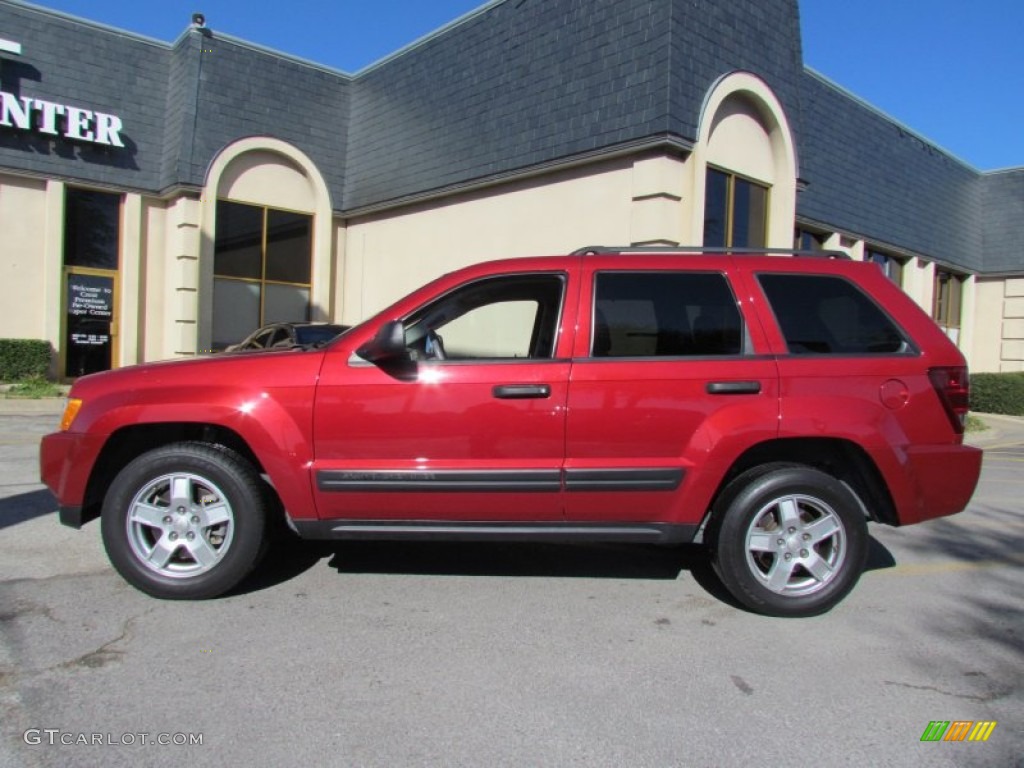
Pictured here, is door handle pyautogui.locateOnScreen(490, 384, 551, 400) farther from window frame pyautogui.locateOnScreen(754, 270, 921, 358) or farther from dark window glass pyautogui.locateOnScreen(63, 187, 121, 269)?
dark window glass pyautogui.locateOnScreen(63, 187, 121, 269)

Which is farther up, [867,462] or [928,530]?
[867,462]

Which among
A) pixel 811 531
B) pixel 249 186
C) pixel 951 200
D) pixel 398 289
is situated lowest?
pixel 811 531

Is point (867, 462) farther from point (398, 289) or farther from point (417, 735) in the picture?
point (398, 289)

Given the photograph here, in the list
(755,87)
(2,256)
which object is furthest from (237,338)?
(755,87)

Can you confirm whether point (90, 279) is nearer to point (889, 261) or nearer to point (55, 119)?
point (55, 119)

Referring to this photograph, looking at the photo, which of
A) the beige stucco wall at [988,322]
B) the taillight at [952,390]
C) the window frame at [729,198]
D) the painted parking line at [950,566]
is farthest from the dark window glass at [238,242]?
the beige stucco wall at [988,322]

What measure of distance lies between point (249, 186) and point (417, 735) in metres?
15.2

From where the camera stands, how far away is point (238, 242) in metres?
16.1

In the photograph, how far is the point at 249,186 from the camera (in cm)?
1611

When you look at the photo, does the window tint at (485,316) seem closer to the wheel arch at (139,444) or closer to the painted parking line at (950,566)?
the wheel arch at (139,444)

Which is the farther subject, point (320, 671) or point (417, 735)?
point (320, 671)

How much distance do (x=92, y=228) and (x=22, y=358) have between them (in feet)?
10.1

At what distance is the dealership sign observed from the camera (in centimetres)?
1398

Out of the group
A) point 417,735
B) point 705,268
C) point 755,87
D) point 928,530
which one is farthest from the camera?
point 755,87
